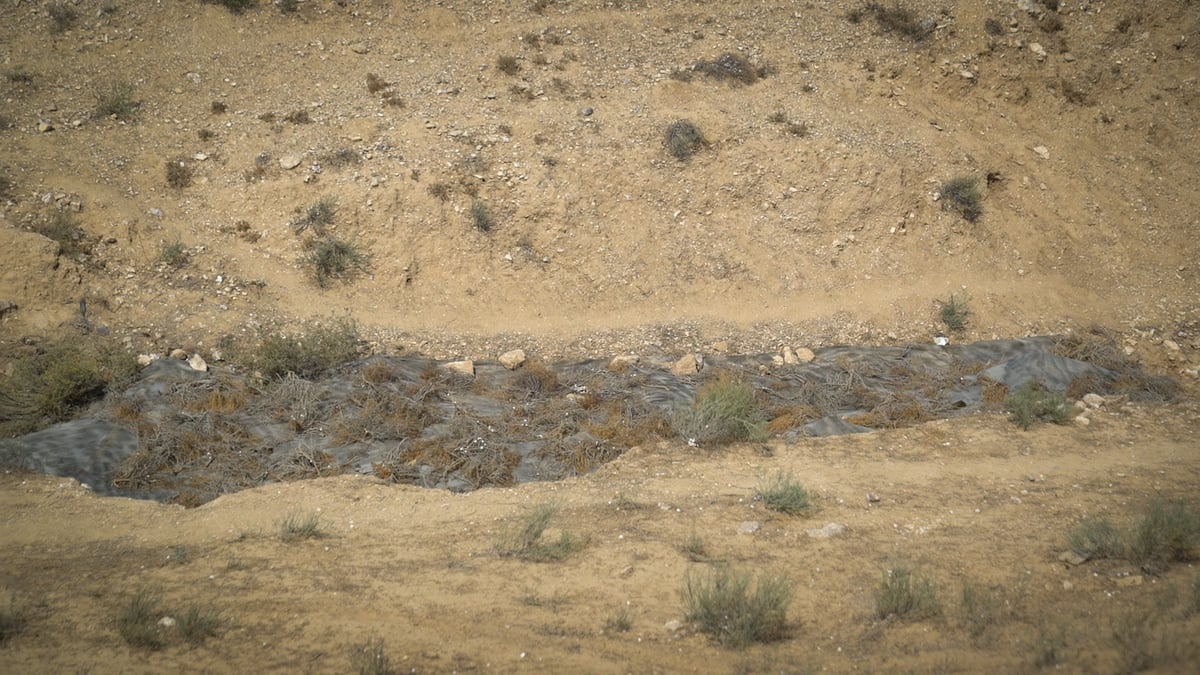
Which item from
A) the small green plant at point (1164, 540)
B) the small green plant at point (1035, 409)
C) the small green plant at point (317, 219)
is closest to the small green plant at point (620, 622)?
the small green plant at point (1164, 540)

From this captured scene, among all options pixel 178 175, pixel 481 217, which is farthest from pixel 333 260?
pixel 178 175

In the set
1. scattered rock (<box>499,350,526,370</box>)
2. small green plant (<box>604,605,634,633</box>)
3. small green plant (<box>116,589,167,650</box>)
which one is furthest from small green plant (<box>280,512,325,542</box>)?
scattered rock (<box>499,350,526,370</box>)

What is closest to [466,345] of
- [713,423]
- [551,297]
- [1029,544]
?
[551,297]

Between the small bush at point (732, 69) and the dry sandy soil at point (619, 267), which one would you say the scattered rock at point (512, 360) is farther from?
the small bush at point (732, 69)

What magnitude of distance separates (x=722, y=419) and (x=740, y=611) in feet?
12.2

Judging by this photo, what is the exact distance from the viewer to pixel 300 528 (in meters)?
6.93

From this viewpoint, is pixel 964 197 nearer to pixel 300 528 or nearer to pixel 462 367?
pixel 462 367

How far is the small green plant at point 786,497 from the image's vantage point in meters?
7.36

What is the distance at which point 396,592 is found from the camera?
6102 mm

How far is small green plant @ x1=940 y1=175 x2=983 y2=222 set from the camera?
1362 cm

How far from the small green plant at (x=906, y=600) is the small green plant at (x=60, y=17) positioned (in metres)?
16.1

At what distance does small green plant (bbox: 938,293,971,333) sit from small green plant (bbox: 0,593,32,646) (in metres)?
11.6

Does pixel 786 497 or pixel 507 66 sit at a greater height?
pixel 507 66

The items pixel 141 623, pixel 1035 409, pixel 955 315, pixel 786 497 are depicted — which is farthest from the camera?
pixel 955 315
